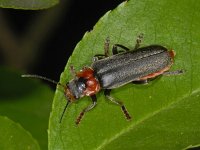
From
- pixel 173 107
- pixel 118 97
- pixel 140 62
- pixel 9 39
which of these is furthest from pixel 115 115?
pixel 9 39

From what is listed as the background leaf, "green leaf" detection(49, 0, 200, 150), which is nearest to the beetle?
"green leaf" detection(49, 0, 200, 150)

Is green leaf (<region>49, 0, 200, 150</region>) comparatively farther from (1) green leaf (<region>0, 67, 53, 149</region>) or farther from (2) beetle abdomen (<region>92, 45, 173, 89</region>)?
(1) green leaf (<region>0, 67, 53, 149</region>)

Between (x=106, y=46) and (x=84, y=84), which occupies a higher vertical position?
(x=106, y=46)

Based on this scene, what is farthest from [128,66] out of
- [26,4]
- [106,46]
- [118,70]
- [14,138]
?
[26,4]

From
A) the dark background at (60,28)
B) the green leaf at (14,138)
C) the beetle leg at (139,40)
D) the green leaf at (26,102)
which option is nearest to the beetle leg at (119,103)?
the beetle leg at (139,40)

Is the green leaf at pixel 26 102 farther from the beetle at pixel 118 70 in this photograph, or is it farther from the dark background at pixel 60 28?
the dark background at pixel 60 28

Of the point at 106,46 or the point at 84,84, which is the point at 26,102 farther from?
the point at 106,46

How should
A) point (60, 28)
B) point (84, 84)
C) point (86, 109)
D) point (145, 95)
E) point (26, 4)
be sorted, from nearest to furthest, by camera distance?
point (26, 4), point (145, 95), point (86, 109), point (84, 84), point (60, 28)
